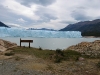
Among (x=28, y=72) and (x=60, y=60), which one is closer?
(x=28, y=72)

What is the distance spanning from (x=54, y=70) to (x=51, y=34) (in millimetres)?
93169

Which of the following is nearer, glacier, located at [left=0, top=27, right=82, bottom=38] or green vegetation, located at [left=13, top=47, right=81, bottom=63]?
green vegetation, located at [left=13, top=47, right=81, bottom=63]

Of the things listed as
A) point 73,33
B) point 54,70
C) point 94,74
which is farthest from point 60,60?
point 73,33

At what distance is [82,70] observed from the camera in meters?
9.62

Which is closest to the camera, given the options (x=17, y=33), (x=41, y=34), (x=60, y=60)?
(x=60, y=60)

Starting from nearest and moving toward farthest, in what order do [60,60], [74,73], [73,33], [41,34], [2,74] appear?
[2,74], [74,73], [60,60], [41,34], [73,33]

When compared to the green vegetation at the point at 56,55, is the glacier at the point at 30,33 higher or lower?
higher

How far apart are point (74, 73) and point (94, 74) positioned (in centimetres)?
100

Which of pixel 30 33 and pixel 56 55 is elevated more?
pixel 30 33

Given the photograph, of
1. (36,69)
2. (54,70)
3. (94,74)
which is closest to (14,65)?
(36,69)

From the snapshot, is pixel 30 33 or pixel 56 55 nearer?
pixel 56 55

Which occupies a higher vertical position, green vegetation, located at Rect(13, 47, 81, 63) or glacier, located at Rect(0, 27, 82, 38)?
glacier, located at Rect(0, 27, 82, 38)

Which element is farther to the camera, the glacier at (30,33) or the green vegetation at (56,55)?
the glacier at (30,33)

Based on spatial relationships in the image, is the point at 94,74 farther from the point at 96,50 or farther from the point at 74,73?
the point at 96,50
